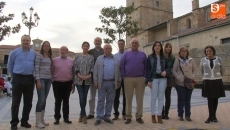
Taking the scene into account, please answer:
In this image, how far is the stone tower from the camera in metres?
50.8

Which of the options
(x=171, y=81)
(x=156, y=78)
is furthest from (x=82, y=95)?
(x=171, y=81)

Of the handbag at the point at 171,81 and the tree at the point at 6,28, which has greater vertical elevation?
the tree at the point at 6,28

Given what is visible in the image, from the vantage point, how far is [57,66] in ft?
19.0

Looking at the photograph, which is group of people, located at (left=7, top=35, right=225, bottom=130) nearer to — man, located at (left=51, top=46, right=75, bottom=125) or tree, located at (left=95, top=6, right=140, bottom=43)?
man, located at (left=51, top=46, right=75, bottom=125)

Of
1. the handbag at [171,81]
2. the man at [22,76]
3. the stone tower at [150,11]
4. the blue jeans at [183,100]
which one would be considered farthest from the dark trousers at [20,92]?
the stone tower at [150,11]

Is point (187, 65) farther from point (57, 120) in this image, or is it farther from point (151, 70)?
point (57, 120)

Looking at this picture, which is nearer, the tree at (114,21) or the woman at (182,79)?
the woman at (182,79)

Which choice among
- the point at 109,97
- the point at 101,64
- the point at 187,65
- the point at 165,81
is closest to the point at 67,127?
the point at 109,97

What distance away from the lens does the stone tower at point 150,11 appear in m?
50.8

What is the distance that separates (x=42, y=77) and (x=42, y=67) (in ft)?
0.79

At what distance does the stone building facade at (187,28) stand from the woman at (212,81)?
1159 cm

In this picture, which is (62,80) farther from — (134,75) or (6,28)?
(6,28)

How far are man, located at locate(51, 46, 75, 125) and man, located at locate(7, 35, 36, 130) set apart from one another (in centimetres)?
61

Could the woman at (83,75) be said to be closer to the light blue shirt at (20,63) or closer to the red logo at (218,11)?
the light blue shirt at (20,63)
